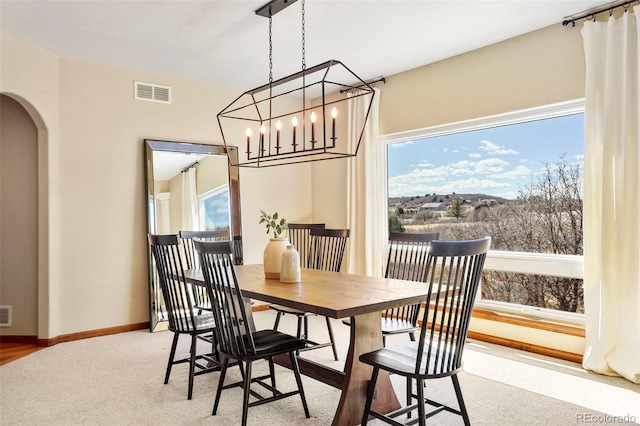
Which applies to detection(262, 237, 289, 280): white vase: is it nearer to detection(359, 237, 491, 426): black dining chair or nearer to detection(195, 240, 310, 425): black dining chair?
detection(195, 240, 310, 425): black dining chair

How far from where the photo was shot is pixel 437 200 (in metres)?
4.94

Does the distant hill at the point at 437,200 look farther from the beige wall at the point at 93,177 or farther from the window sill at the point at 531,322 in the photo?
the beige wall at the point at 93,177

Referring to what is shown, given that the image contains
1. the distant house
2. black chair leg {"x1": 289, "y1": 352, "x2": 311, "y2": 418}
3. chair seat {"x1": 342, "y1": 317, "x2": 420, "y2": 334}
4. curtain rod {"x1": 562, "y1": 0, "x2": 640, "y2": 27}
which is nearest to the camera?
black chair leg {"x1": 289, "y1": 352, "x2": 311, "y2": 418}

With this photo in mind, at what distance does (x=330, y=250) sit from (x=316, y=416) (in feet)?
5.64

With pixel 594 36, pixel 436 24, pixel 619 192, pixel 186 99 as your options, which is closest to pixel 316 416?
pixel 619 192

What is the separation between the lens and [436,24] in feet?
12.4

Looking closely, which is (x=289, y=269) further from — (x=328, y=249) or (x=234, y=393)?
(x=328, y=249)

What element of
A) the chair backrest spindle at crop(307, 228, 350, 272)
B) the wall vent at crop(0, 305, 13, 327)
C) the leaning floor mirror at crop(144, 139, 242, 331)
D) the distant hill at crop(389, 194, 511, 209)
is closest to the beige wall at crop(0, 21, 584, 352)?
the leaning floor mirror at crop(144, 139, 242, 331)

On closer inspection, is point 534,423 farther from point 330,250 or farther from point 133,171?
point 133,171

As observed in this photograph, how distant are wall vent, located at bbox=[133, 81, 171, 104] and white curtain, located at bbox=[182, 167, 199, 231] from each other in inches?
31.5

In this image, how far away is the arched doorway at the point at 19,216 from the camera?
467 centimetres

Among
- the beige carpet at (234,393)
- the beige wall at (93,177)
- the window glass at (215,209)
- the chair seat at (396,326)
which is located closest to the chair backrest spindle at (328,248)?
the beige carpet at (234,393)

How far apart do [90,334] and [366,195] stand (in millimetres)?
3146

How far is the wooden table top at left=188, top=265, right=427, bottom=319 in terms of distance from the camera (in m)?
2.30
